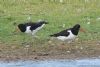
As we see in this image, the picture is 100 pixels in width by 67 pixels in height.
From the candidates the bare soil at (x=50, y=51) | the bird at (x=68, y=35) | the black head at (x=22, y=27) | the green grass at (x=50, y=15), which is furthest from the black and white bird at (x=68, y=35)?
the black head at (x=22, y=27)

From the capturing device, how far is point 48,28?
18141 mm

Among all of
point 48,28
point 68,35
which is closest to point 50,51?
point 68,35

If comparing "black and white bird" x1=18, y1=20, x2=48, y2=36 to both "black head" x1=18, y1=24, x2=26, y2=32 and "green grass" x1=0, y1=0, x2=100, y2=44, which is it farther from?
"green grass" x1=0, y1=0, x2=100, y2=44

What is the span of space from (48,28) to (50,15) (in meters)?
2.36

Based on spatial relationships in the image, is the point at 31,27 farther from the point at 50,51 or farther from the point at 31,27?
the point at 50,51

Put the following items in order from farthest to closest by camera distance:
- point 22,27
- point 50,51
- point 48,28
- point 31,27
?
1. point 48,28
2. point 22,27
3. point 31,27
4. point 50,51

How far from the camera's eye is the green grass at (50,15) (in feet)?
56.3

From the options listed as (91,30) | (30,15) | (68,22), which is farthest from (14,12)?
(91,30)

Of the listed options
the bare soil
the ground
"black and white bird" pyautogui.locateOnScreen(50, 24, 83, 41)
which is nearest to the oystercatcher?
the ground

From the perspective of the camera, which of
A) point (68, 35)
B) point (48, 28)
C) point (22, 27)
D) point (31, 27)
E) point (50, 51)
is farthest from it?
point (48, 28)

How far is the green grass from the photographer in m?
17.2

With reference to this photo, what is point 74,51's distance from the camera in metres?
14.9

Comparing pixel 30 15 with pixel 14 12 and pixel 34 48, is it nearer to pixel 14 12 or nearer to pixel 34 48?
pixel 14 12

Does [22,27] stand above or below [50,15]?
above
